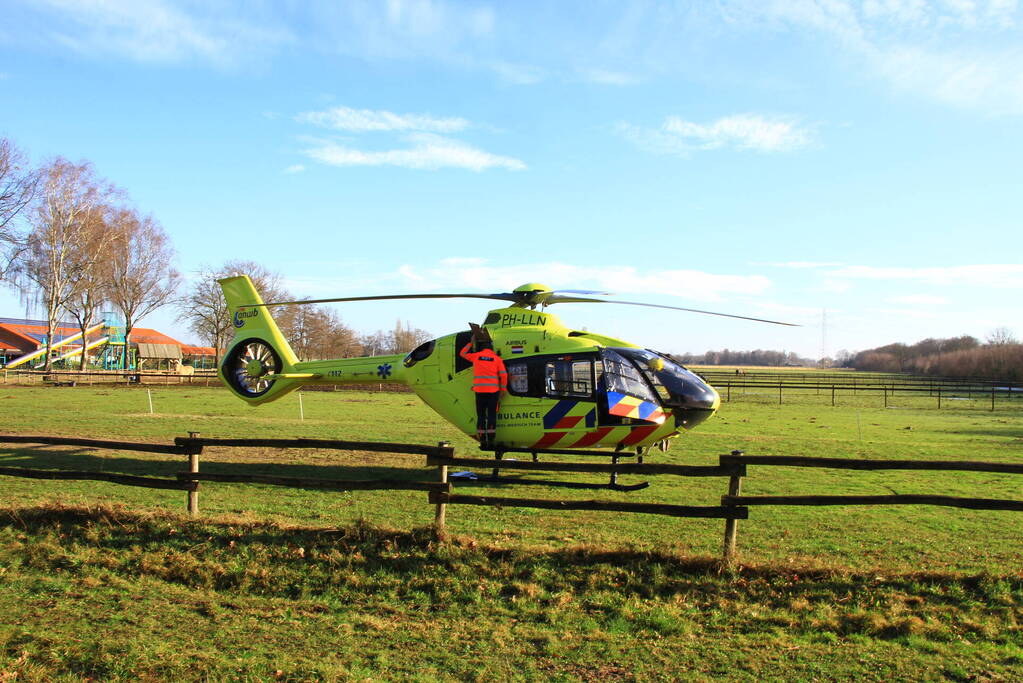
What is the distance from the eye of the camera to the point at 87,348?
73375 mm

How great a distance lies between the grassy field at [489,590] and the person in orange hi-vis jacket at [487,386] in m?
1.21

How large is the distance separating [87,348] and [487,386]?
75833 mm

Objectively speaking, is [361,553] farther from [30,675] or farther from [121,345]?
[121,345]

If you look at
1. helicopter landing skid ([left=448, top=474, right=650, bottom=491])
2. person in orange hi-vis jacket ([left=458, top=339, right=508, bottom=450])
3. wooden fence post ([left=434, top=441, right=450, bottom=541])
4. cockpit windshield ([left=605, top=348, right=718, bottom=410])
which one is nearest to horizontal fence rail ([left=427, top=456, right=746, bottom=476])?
wooden fence post ([left=434, top=441, right=450, bottom=541])

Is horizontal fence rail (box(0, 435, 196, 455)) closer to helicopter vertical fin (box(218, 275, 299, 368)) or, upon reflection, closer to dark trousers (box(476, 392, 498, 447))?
dark trousers (box(476, 392, 498, 447))

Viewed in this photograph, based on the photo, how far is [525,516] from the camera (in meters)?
10.2

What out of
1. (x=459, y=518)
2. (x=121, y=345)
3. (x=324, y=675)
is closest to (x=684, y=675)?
(x=324, y=675)

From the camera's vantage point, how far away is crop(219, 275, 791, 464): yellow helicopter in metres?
12.5

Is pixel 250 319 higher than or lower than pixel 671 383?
higher

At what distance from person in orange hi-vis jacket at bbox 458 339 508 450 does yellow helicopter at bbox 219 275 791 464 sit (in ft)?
0.51

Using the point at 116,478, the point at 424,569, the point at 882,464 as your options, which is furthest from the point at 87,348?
the point at 882,464

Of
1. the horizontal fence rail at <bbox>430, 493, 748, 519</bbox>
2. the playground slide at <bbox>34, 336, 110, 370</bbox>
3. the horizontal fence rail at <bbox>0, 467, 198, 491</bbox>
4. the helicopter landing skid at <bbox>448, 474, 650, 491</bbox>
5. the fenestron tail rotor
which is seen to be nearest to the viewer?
the horizontal fence rail at <bbox>430, 493, 748, 519</bbox>

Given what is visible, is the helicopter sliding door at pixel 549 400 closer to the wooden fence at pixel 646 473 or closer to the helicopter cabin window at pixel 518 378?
the helicopter cabin window at pixel 518 378

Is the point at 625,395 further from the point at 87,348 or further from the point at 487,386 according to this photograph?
the point at 87,348
